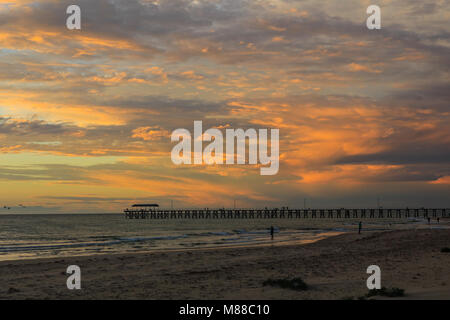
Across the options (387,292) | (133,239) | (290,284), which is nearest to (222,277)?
(290,284)

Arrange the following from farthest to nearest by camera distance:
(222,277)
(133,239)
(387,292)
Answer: (133,239), (222,277), (387,292)

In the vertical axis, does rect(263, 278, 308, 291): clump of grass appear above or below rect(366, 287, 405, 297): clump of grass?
below

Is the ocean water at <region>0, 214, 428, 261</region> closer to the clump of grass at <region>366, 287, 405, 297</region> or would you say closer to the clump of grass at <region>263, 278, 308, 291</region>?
the clump of grass at <region>263, 278, 308, 291</region>

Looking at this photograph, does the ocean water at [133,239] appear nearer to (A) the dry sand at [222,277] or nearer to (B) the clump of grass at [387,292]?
(A) the dry sand at [222,277]

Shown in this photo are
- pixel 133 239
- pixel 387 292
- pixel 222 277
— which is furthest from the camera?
pixel 133 239

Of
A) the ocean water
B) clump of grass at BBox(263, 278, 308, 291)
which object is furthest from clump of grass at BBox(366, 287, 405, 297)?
the ocean water

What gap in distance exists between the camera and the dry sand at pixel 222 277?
1351cm

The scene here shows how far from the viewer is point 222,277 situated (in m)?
17.2

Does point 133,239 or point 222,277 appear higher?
point 222,277

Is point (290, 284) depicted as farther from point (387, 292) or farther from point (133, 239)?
point (133, 239)

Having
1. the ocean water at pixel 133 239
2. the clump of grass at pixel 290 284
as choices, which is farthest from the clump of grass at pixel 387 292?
the ocean water at pixel 133 239

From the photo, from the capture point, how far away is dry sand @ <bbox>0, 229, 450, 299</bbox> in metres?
13.5
